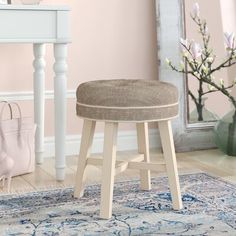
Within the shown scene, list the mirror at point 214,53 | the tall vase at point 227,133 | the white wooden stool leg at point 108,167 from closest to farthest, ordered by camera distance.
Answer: the white wooden stool leg at point 108,167 < the tall vase at point 227,133 < the mirror at point 214,53

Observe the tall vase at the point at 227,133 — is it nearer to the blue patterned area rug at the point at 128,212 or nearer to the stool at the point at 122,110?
the blue patterned area rug at the point at 128,212

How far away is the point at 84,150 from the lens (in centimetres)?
201

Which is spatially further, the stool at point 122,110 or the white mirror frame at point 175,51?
the white mirror frame at point 175,51

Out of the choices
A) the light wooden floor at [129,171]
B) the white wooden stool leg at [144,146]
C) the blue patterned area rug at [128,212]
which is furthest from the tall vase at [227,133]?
the white wooden stool leg at [144,146]

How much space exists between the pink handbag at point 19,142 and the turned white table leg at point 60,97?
177 millimetres

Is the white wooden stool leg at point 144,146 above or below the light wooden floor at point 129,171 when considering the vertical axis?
above

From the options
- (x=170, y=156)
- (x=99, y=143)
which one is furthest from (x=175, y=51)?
(x=170, y=156)

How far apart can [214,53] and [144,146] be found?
1065 mm

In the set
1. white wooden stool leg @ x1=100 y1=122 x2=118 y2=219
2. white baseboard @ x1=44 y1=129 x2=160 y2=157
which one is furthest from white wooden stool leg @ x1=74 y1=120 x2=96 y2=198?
white baseboard @ x1=44 y1=129 x2=160 y2=157

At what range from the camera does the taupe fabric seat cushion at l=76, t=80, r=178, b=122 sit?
5.86 feet

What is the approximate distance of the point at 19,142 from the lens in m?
2.39

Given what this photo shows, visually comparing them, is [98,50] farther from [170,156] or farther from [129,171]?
[170,156]

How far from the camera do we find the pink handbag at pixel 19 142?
234 centimetres

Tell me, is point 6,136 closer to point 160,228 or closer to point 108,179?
point 108,179
